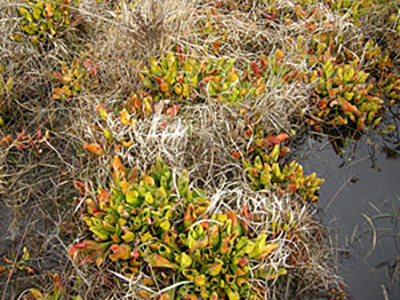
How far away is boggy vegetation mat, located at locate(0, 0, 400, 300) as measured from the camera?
221 cm

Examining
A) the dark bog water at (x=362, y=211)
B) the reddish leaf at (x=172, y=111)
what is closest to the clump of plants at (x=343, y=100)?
the dark bog water at (x=362, y=211)

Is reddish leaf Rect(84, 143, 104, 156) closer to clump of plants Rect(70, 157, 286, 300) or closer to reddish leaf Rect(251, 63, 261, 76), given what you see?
clump of plants Rect(70, 157, 286, 300)

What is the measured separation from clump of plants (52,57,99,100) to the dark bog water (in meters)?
1.49

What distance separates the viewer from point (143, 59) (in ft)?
10.2

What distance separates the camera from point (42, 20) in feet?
10.4

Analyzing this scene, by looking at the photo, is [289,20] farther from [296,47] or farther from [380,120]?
[380,120]

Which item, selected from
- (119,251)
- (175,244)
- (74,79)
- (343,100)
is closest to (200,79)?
(74,79)

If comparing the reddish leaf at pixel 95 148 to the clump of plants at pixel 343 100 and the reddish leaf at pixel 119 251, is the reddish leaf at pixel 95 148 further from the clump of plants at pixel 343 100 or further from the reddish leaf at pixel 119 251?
the clump of plants at pixel 343 100

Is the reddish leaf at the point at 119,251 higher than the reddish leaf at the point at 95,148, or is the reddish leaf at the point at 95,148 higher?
the reddish leaf at the point at 95,148

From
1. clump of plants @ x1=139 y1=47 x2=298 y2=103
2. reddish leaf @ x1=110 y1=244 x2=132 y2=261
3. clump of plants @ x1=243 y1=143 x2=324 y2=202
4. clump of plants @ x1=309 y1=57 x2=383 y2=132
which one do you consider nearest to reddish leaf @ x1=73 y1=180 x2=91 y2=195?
reddish leaf @ x1=110 y1=244 x2=132 y2=261

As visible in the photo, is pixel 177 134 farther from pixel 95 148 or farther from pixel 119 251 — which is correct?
pixel 119 251

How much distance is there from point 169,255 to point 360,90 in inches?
67.1

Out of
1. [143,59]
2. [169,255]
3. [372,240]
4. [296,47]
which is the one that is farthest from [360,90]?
[169,255]

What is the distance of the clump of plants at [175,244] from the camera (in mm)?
2102
